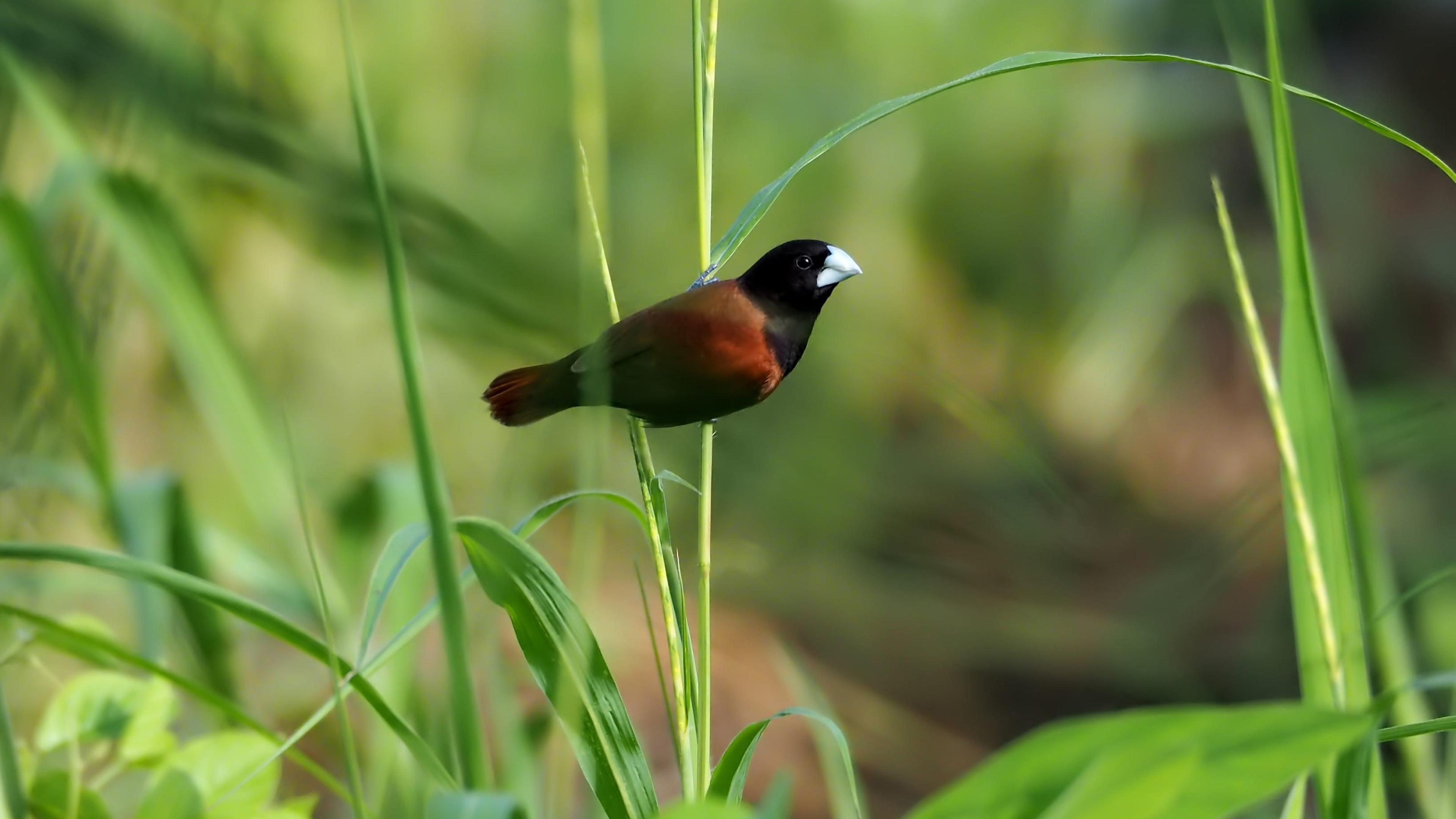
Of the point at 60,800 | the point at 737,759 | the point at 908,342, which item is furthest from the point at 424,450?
the point at 908,342

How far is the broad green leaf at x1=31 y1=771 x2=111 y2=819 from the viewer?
15.9 inches

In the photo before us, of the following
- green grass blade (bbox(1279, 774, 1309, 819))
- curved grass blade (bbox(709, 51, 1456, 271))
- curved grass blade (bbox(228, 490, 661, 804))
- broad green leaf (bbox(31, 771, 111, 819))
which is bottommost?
green grass blade (bbox(1279, 774, 1309, 819))

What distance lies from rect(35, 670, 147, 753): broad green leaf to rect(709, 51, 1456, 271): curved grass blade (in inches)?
11.9

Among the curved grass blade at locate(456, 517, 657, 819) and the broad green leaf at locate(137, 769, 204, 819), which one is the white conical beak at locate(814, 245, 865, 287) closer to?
the curved grass blade at locate(456, 517, 657, 819)

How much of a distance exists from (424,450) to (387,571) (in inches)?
4.0

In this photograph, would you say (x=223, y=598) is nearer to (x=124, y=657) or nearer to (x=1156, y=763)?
(x=124, y=657)

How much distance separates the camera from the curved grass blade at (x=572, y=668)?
0.34 meters

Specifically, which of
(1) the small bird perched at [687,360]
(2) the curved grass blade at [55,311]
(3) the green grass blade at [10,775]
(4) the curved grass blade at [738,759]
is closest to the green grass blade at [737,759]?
(4) the curved grass blade at [738,759]

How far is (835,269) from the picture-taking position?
40 centimetres

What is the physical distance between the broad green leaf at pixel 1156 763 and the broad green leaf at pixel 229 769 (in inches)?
10.7

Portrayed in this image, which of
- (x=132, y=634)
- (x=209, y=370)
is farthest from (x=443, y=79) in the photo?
(x=209, y=370)

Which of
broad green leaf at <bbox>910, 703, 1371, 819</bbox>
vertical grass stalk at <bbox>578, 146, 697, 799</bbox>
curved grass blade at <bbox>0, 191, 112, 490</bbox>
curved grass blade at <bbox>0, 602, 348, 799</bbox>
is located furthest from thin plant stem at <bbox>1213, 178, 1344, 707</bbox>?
curved grass blade at <bbox>0, 191, 112, 490</bbox>

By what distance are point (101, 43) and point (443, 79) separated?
51.8 inches

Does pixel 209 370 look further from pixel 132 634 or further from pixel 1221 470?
pixel 1221 470
